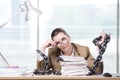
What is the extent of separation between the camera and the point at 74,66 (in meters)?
2.33

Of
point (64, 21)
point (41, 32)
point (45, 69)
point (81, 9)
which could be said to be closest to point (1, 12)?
point (41, 32)

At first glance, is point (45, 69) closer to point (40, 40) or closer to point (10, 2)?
point (40, 40)

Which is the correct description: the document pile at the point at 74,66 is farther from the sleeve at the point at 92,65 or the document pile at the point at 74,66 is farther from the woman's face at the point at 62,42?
the woman's face at the point at 62,42

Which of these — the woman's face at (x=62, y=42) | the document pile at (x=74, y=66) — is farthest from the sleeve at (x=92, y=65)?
the woman's face at (x=62, y=42)

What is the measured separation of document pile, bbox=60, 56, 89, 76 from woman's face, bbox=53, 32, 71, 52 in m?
0.27

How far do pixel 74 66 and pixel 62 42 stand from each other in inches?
15.2

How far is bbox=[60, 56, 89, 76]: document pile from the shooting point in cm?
229

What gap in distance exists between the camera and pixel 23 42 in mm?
4332

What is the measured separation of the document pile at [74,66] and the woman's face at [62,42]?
27 centimetres

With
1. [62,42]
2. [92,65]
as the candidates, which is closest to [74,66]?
[92,65]

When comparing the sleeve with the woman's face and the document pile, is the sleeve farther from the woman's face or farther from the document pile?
the woman's face

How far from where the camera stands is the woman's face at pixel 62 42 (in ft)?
8.64

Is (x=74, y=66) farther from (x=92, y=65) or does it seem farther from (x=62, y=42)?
(x=62, y=42)

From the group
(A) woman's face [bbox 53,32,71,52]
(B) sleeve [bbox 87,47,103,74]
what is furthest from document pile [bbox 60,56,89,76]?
(A) woman's face [bbox 53,32,71,52]
